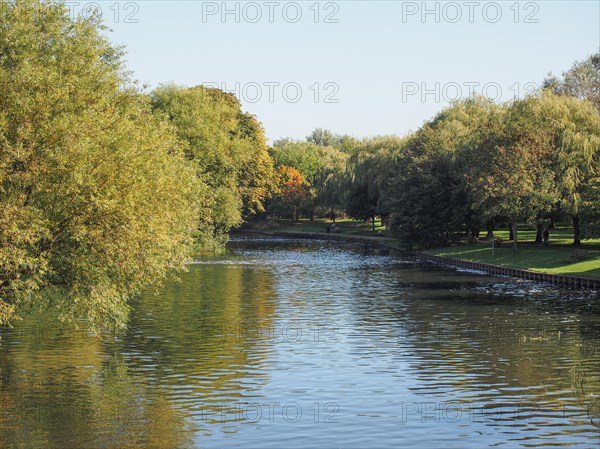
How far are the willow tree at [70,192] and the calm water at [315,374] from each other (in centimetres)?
346

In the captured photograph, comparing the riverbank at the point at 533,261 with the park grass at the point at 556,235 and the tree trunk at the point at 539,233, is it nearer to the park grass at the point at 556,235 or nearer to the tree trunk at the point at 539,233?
the tree trunk at the point at 539,233

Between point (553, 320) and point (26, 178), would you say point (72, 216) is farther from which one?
point (553, 320)

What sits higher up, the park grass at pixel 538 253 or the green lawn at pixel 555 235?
the green lawn at pixel 555 235

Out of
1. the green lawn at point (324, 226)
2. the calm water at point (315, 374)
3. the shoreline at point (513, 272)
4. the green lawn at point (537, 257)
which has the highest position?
the green lawn at point (324, 226)

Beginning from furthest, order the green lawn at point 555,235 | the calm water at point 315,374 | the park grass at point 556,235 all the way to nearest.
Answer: the green lawn at point 555,235
the park grass at point 556,235
the calm water at point 315,374

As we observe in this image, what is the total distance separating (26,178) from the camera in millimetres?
32562

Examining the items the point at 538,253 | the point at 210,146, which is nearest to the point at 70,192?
the point at 210,146

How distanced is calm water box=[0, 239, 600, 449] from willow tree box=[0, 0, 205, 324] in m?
3.46

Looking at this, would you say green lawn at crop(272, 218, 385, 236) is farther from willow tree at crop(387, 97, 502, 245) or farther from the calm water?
the calm water

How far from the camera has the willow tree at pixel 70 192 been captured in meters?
32.7

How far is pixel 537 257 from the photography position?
80688 millimetres

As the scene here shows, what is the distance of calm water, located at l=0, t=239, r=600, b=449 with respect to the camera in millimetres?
25609

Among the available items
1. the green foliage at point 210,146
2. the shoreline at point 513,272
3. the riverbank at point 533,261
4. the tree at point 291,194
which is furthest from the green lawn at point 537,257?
the tree at point 291,194

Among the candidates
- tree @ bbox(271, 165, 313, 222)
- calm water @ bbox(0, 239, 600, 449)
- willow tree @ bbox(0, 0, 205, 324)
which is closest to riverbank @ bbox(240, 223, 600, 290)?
calm water @ bbox(0, 239, 600, 449)
